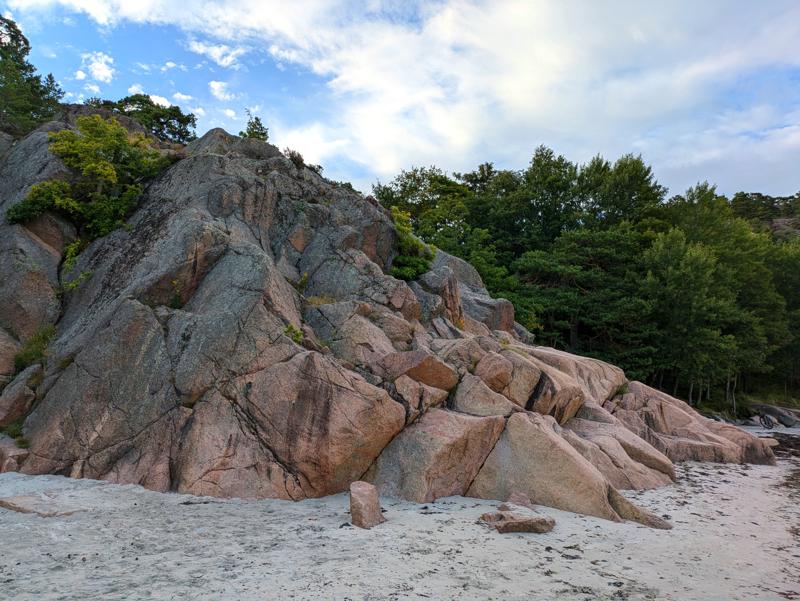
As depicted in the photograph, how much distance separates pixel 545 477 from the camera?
11945 mm

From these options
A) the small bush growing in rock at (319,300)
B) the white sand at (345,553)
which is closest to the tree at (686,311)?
the white sand at (345,553)

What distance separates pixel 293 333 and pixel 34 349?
29.7 ft

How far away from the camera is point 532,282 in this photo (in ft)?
137

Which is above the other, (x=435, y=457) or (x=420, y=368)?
(x=420, y=368)

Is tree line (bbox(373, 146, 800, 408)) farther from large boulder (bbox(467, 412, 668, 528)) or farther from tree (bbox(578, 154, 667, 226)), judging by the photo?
large boulder (bbox(467, 412, 668, 528))

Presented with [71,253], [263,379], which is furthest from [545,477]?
[71,253]

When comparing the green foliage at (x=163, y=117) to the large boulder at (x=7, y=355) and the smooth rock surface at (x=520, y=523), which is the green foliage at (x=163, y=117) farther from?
the smooth rock surface at (x=520, y=523)

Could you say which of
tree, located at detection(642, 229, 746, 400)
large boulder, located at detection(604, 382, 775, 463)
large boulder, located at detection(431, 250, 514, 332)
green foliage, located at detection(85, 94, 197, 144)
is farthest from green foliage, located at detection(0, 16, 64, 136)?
tree, located at detection(642, 229, 746, 400)

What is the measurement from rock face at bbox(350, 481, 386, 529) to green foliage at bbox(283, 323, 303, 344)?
16.4 ft

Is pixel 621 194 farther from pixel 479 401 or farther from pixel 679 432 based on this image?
pixel 479 401

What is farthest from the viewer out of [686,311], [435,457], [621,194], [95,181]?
[621,194]

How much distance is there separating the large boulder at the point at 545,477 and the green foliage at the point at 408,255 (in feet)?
34.7

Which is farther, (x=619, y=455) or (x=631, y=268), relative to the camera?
(x=631, y=268)

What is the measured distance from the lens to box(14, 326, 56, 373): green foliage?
1512 cm
